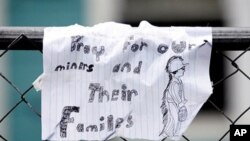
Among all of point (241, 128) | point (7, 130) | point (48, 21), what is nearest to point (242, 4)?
point (48, 21)

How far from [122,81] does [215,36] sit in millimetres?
226

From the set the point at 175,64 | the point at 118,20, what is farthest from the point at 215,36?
the point at 118,20

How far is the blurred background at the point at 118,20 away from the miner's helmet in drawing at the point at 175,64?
2349 millimetres

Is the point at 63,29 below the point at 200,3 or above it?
below

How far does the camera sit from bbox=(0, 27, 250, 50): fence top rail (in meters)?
1.31

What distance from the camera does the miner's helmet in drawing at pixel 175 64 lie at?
4.39 ft

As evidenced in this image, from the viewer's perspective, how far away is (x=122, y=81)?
4.37ft

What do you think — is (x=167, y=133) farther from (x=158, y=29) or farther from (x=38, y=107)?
(x=38, y=107)

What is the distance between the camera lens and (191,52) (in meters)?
1.34

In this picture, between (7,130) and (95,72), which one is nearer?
(95,72)

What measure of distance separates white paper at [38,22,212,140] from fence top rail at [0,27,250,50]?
18 millimetres

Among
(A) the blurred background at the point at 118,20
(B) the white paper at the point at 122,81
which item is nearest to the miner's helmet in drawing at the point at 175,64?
(B) the white paper at the point at 122,81

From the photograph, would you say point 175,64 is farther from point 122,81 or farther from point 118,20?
point 118,20

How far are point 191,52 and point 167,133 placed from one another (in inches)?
7.3
